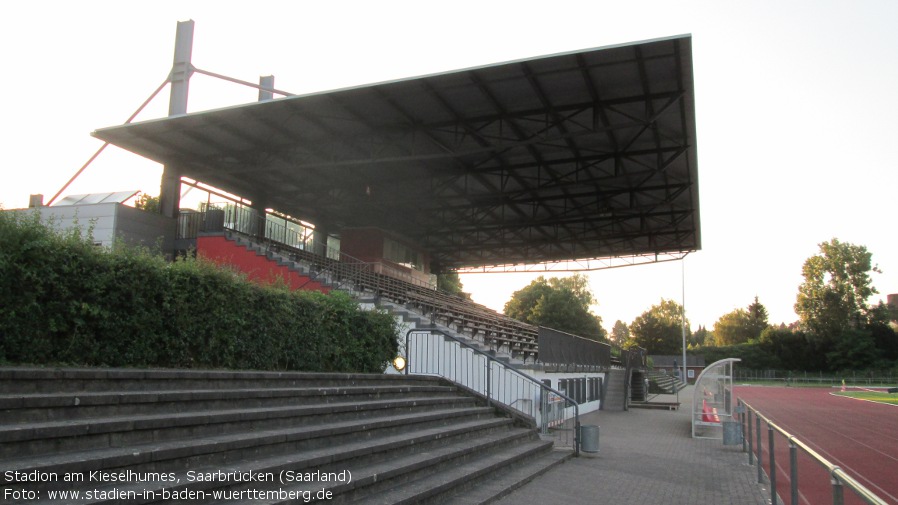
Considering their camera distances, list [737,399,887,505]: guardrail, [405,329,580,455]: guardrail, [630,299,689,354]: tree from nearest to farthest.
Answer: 1. [737,399,887,505]: guardrail
2. [405,329,580,455]: guardrail
3. [630,299,689,354]: tree

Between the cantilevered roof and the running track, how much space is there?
10374mm

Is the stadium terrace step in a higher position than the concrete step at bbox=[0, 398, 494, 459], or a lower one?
higher

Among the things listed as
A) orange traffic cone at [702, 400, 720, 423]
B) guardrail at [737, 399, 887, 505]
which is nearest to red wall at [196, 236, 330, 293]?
orange traffic cone at [702, 400, 720, 423]

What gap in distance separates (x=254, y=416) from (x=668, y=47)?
1479 cm

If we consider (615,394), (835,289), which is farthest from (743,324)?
(615,394)

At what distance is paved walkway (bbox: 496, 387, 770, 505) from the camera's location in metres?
9.50

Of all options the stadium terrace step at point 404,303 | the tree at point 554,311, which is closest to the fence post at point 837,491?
the stadium terrace step at point 404,303

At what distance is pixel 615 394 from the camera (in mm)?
29406

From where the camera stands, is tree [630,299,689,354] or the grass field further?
tree [630,299,689,354]

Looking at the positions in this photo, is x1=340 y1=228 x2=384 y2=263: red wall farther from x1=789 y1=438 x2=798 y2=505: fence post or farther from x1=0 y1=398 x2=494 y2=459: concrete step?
x1=789 y1=438 x2=798 y2=505: fence post

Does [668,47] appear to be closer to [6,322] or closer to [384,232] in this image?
[6,322]

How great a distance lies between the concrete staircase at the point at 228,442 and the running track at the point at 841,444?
3.76 m

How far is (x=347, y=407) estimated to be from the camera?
870 centimetres

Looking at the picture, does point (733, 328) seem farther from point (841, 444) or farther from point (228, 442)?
point (228, 442)
